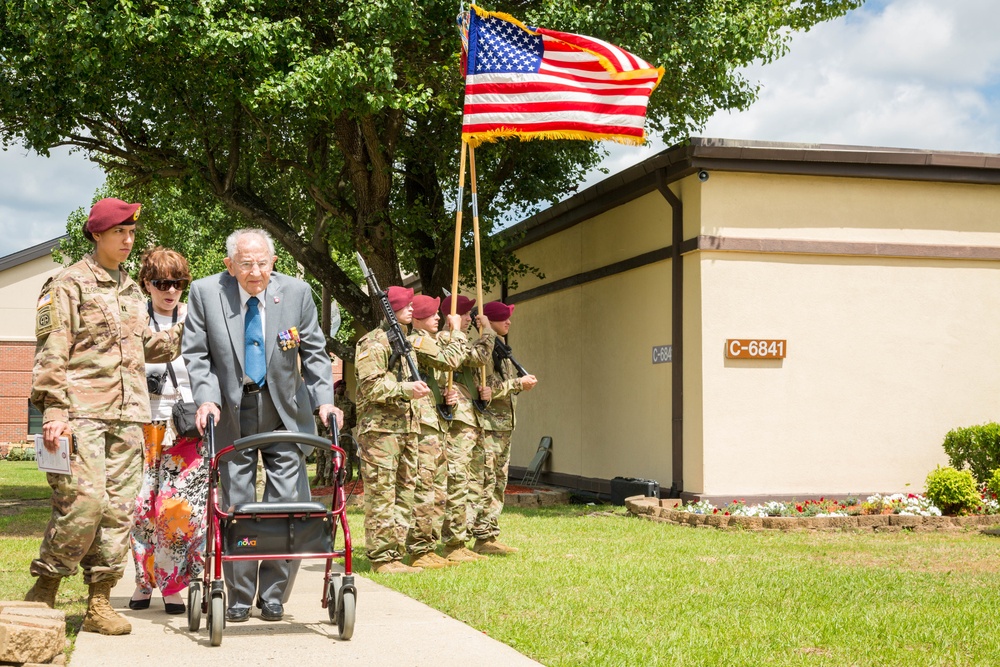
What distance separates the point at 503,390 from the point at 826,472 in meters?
5.98

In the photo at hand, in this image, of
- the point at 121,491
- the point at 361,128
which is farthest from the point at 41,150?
the point at 121,491

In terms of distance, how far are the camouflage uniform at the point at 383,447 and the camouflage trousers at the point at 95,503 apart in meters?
2.85

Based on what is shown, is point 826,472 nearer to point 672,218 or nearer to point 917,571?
point 672,218

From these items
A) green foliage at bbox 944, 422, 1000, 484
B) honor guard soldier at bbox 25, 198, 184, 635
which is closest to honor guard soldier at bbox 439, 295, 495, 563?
honor guard soldier at bbox 25, 198, 184, 635

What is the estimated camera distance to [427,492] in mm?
9117

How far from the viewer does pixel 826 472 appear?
14.4 meters

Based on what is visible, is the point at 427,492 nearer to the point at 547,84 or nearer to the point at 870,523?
the point at 547,84

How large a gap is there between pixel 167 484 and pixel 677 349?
898cm

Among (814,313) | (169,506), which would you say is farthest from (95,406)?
(814,313)

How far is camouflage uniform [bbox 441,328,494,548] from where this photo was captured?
9.57m

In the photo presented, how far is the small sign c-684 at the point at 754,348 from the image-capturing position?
46.5 feet

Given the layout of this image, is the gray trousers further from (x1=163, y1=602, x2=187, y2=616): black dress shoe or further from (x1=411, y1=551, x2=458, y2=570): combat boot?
(x1=411, y1=551, x2=458, y2=570): combat boot

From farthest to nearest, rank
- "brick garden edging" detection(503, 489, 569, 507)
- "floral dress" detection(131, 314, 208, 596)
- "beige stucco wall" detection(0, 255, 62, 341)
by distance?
"beige stucco wall" detection(0, 255, 62, 341) → "brick garden edging" detection(503, 489, 569, 507) → "floral dress" detection(131, 314, 208, 596)

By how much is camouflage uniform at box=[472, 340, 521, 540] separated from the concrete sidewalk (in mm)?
2961
